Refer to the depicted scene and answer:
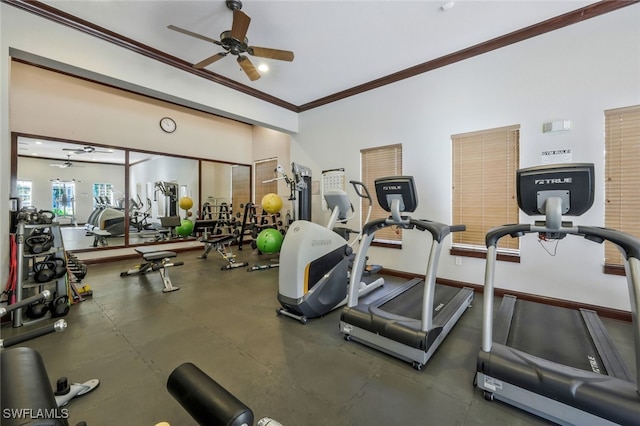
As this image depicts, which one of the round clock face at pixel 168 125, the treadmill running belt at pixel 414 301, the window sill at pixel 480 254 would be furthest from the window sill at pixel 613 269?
the round clock face at pixel 168 125

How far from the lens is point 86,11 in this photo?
3.07 metres

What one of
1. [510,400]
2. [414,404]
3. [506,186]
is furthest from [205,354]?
[506,186]

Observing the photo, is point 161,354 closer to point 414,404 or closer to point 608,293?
point 414,404

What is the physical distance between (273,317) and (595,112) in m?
4.33

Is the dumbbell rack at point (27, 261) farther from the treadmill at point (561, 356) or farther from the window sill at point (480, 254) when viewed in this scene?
the window sill at point (480, 254)

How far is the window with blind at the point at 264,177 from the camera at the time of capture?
7492mm

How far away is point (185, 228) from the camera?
22.1 ft

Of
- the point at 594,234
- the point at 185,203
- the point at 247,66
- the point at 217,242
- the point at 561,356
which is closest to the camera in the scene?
the point at 594,234

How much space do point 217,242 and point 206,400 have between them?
4.94 metres

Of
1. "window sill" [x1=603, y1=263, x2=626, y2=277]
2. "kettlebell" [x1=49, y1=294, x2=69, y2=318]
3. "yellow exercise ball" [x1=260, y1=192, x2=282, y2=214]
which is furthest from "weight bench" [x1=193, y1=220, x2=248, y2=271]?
"window sill" [x1=603, y1=263, x2=626, y2=277]

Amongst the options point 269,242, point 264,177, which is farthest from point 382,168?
point 264,177

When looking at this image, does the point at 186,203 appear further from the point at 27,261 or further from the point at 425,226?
the point at 425,226

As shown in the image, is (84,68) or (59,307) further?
(84,68)

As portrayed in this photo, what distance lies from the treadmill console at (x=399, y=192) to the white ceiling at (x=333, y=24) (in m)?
2.13
